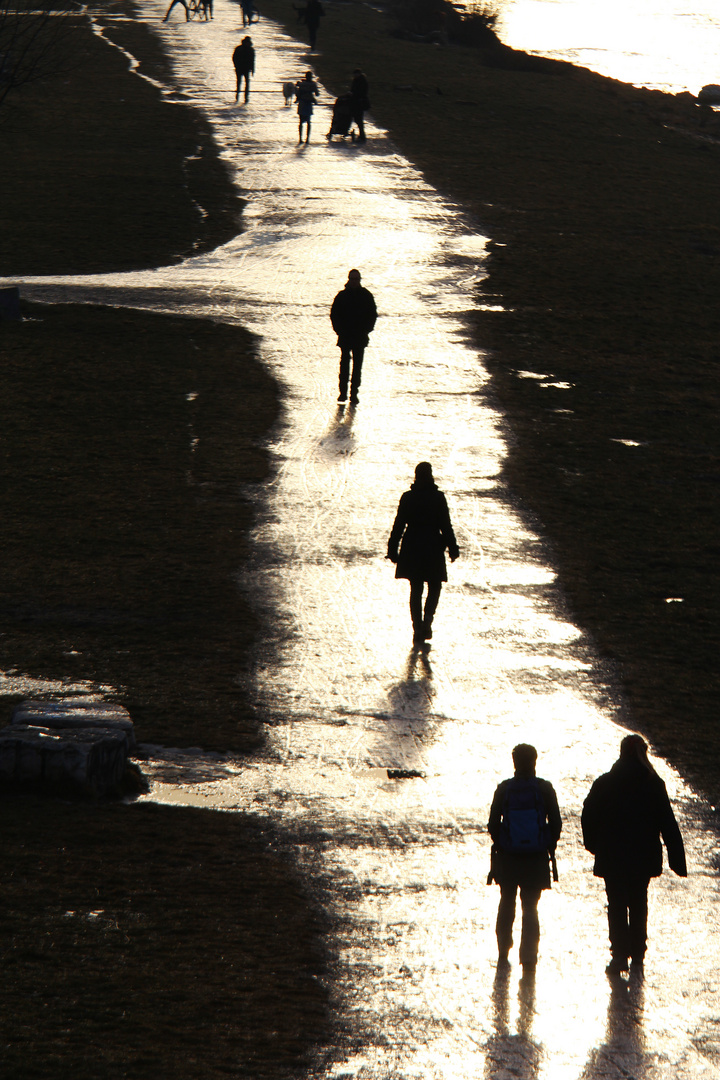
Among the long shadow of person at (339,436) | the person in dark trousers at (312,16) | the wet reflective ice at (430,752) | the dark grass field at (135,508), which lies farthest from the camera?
the person in dark trousers at (312,16)

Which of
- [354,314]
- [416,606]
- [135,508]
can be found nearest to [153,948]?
[416,606]

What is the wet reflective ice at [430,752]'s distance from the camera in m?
7.00

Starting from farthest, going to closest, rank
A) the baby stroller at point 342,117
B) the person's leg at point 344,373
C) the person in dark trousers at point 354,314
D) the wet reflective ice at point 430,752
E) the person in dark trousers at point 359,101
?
the baby stroller at point 342,117
the person in dark trousers at point 359,101
the person's leg at point 344,373
the person in dark trousers at point 354,314
the wet reflective ice at point 430,752

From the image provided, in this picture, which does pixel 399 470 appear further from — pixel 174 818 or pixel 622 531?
pixel 174 818

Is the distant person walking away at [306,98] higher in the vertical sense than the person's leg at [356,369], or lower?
higher

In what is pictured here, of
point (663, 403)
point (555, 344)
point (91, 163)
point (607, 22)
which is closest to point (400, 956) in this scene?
point (663, 403)

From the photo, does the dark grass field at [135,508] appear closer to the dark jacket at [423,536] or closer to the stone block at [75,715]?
the stone block at [75,715]

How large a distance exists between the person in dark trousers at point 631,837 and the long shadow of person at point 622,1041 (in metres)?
0.21

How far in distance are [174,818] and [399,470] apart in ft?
28.5

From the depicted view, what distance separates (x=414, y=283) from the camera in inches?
1057

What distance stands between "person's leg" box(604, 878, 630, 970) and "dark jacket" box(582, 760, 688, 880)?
7cm

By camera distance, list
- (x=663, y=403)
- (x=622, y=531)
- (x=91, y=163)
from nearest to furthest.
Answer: (x=622, y=531), (x=663, y=403), (x=91, y=163)

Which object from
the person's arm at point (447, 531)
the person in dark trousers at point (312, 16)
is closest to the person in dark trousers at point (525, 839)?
the person's arm at point (447, 531)

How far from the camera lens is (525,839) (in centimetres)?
743
